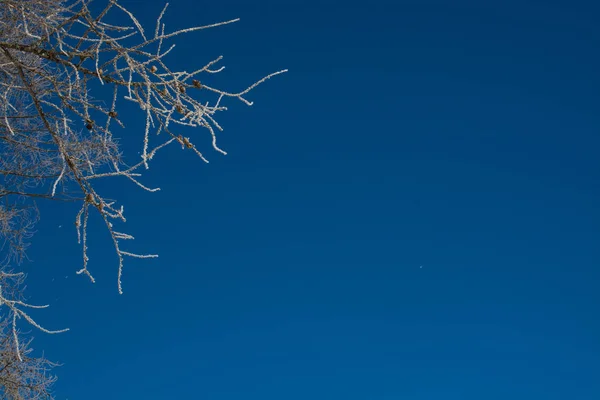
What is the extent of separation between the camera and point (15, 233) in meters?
5.81

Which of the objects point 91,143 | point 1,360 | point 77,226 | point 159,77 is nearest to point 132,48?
point 159,77

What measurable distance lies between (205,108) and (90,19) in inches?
22.6

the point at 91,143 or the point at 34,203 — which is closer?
the point at 91,143

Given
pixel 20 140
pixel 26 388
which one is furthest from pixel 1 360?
pixel 20 140

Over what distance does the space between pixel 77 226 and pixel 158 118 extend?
1.78ft

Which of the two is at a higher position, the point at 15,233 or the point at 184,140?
the point at 15,233

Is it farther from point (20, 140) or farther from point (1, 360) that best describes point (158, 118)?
point (1, 360)

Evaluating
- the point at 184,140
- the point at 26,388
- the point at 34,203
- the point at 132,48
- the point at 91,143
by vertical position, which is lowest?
the point at 26,388

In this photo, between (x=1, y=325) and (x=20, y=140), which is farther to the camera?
(x=1, y=325)

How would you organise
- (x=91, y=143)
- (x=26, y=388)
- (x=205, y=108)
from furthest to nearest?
(x=26, y=388) < (x=91, y=143) < (x=205, y=108)

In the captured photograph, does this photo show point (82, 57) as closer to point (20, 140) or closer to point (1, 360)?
point (20, 140)

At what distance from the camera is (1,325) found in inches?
223

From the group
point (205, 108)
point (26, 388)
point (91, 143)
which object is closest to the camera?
point (205, 108)

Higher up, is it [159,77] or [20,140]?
[20,140]
